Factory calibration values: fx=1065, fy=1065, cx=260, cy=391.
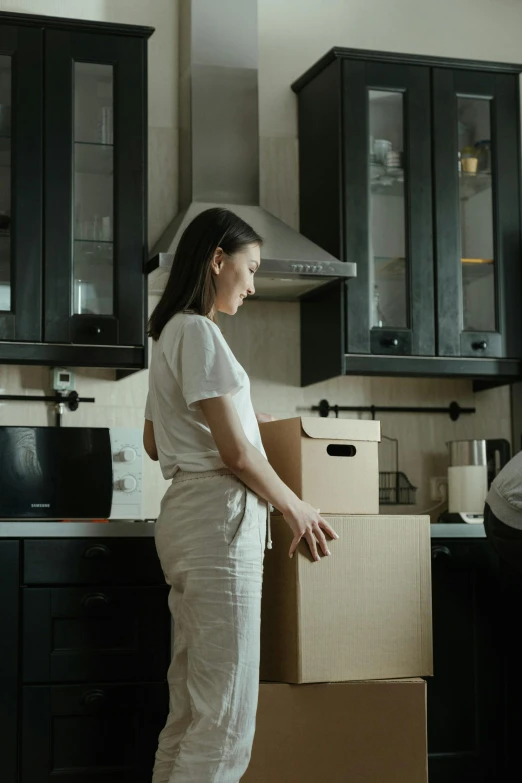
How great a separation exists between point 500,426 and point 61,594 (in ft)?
5.61

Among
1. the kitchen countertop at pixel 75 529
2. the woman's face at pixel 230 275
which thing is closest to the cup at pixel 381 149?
the woman's face at pixel 230 275

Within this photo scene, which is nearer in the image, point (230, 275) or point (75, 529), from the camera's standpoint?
point (230, 275)

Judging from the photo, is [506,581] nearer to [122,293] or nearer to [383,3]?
[122,293]

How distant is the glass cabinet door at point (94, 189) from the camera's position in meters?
3.15

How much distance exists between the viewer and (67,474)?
3148mm

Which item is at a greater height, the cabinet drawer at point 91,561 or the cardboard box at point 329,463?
the cardboard box at point 329,463

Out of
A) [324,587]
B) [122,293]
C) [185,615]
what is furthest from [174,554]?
[122,293]

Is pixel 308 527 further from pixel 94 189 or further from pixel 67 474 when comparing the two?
pixel 94 189

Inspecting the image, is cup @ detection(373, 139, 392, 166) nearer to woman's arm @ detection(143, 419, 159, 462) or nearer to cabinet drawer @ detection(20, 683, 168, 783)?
woman's arm @ detection(143, 419, 159, 462)

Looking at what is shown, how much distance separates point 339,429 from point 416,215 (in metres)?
1.14

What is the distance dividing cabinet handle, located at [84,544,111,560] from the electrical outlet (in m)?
1.32

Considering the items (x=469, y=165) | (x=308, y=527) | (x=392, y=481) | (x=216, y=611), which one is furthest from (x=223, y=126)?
(x=216, y=611)

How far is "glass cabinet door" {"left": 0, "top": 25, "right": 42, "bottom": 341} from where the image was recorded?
312cm

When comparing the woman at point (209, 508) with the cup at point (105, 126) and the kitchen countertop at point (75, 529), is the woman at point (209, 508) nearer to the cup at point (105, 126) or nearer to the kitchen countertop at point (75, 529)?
the kitchen countertop at point (75, 529)
